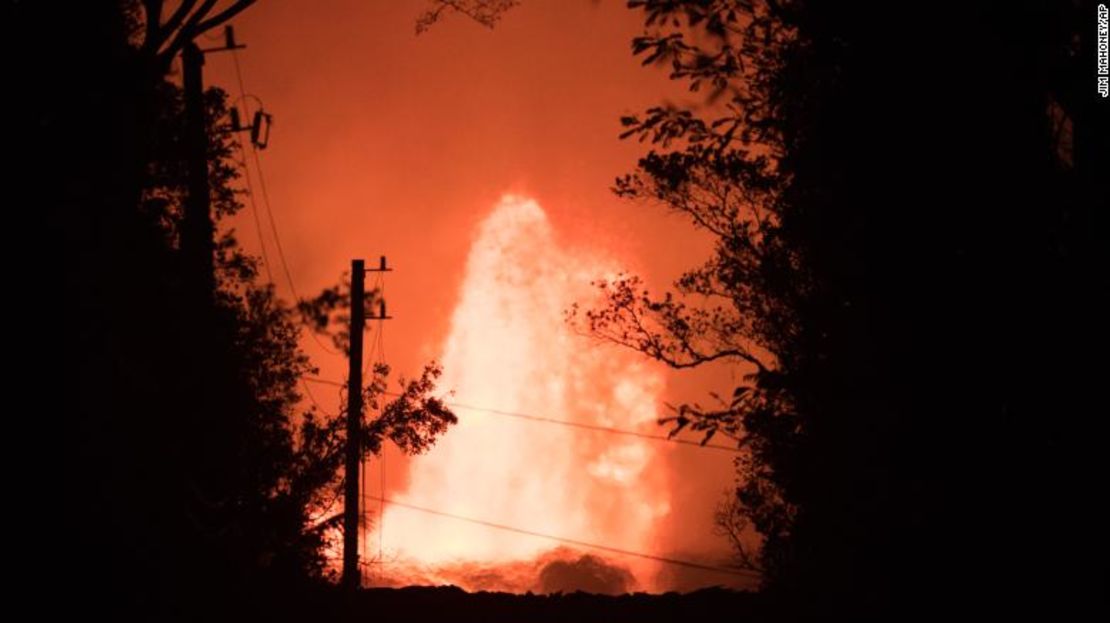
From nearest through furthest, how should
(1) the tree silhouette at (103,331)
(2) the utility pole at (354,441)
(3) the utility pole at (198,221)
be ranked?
(1) the tree silhouette at (103,331)
(3) the utility pole at (198,221)
(2) the utility pole at (354,441)

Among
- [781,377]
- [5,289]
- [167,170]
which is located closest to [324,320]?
[5,289]

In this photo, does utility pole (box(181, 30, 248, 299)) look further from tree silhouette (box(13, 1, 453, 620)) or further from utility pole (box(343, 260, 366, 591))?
utility pole (box(343, 260, 366, 591))

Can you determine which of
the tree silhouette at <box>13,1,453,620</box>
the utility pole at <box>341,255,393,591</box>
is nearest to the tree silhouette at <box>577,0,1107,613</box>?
the tree silhouette at <box>13,1,453,620</box>

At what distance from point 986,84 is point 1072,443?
3068mm

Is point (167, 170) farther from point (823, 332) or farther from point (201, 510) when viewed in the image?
point (823, 332)

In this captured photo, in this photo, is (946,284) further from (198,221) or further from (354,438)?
(354,438)

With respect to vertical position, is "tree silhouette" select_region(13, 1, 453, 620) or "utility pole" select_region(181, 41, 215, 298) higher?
"utility pole" select_region(181, 41, 215, 298)

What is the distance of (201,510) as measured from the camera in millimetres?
13492

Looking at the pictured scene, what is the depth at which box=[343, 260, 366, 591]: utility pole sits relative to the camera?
738 inches

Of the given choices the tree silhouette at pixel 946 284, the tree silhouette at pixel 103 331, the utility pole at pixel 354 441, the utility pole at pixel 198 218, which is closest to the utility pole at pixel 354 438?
the utility pole at pixel 354 441

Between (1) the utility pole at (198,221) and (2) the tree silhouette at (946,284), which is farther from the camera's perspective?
(1) the utility pole at (198,221)

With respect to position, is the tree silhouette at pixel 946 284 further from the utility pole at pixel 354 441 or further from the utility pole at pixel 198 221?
the utility pole at pixel 354 441

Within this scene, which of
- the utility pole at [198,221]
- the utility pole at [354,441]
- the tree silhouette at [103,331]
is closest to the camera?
the tree silhouette at [103,331]

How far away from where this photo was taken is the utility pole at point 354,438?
18.7 m
